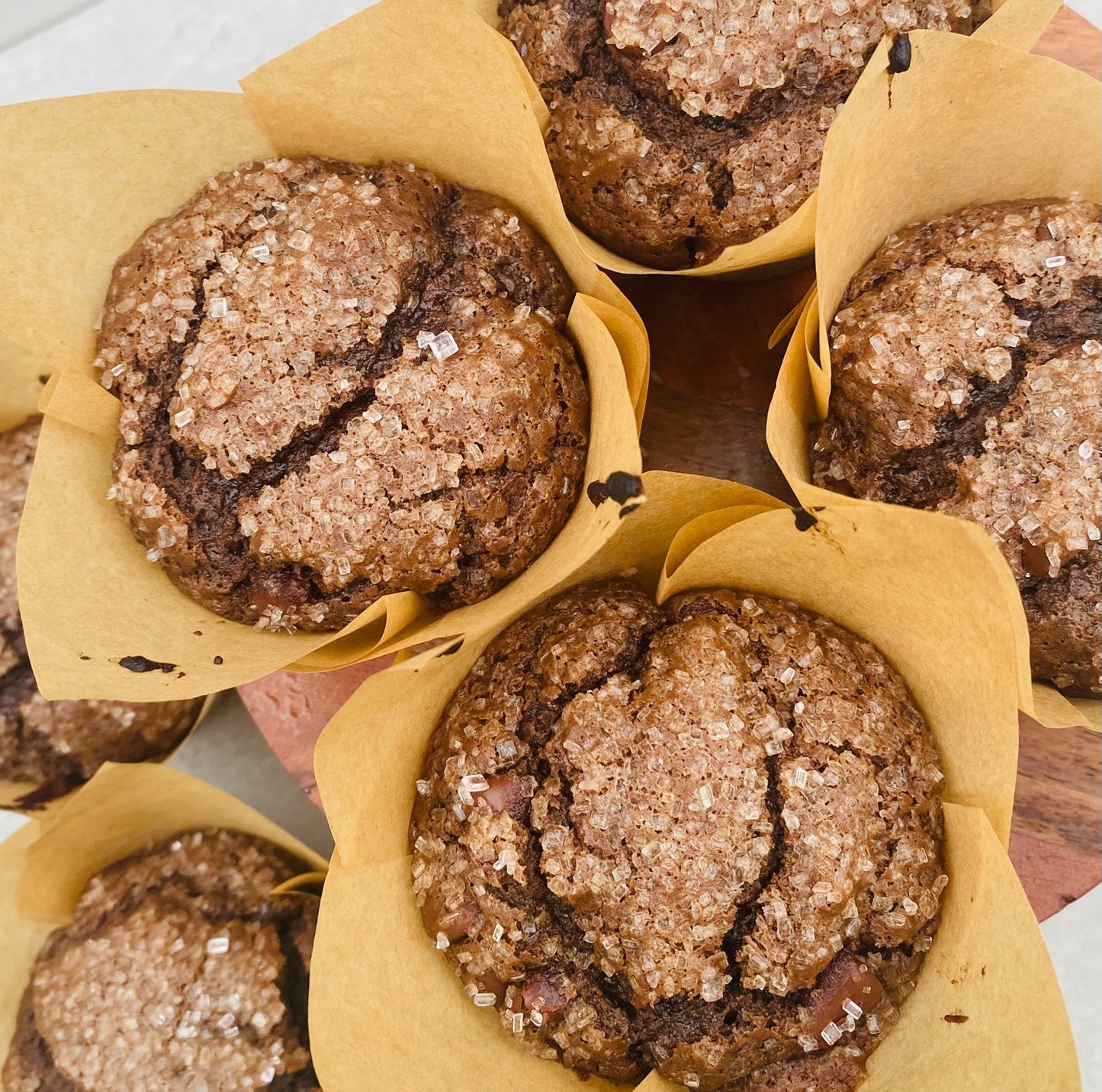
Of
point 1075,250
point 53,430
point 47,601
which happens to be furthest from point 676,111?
point 47,601

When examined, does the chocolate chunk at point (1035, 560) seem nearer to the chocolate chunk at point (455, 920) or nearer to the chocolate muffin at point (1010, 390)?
the chocolate muffin at point (1010, 390)

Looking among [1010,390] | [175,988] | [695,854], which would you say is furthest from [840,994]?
[175,988]

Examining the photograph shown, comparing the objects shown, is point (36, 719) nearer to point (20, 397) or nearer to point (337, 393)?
point (20, 397)

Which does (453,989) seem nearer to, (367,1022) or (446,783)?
(367,1022)

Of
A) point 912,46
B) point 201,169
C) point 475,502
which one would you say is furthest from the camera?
point 201,169

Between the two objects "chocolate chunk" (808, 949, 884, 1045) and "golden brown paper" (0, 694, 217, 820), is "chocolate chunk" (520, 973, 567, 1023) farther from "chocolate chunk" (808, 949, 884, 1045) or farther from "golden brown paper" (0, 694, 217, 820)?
"golden brown paper" (0, 694, 217, 820)

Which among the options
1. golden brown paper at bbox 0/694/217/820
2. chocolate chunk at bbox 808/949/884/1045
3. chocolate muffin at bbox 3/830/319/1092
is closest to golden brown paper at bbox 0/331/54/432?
golden brown paper at bbox 0/694/217/820
